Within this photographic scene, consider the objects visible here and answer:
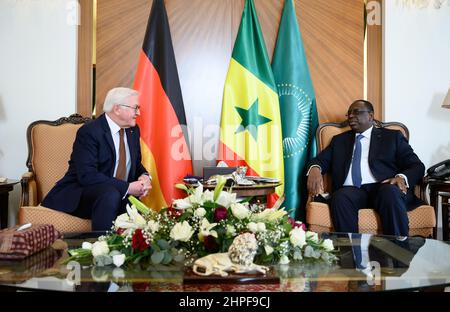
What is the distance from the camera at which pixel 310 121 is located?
4039mm

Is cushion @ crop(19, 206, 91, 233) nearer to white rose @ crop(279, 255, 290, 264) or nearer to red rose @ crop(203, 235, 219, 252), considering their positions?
red rose @ crop(203, 235, 219, 252)

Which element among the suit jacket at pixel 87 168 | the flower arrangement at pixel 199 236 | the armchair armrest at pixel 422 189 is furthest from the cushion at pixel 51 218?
the armchair armrest at pixel 422 189

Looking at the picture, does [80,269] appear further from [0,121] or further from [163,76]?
[0,121]

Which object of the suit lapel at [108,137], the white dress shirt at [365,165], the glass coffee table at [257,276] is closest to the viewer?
the glass coffee table at [257,276]

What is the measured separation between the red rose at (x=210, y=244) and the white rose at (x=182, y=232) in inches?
2.6

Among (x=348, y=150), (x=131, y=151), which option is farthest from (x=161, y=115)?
(x=348, y=150)

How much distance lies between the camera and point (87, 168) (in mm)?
2957

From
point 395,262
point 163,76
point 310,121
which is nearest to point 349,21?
point 310,121

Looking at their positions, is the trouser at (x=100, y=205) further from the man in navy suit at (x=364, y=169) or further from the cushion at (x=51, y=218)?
the man in navy suit at (x=364, y=169)

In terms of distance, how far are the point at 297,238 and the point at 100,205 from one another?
151 centimetres

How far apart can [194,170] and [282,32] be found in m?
1.39

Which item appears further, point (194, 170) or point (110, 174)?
point (194, 170)

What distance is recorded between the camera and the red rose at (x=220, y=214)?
1637 mm
